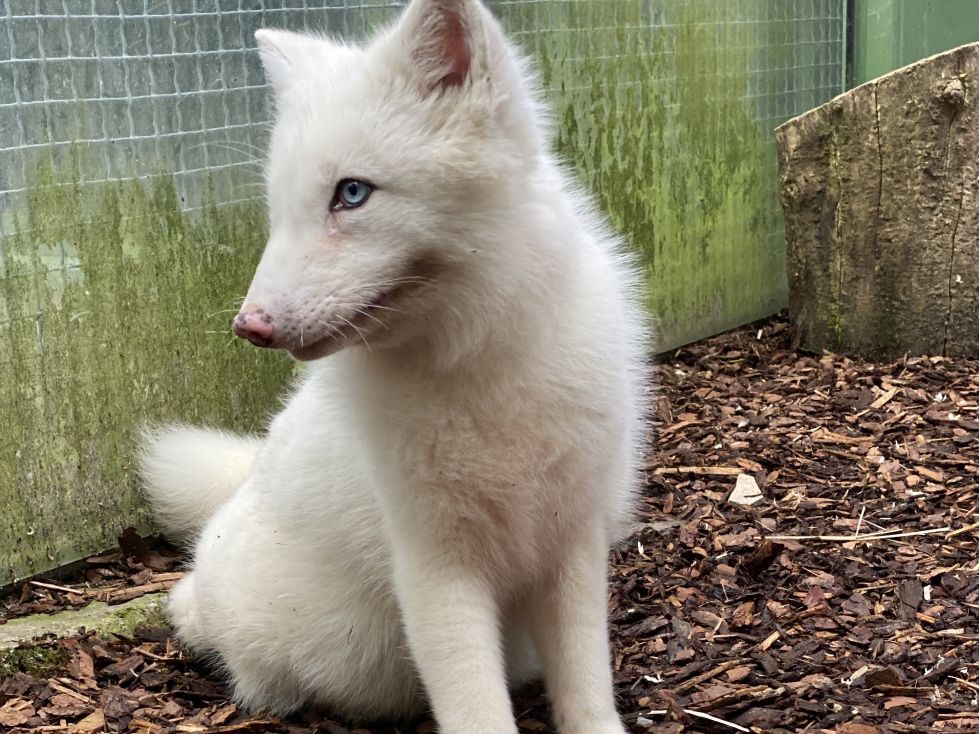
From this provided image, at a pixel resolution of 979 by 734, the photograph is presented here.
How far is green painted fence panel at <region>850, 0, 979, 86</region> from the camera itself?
7129 mm

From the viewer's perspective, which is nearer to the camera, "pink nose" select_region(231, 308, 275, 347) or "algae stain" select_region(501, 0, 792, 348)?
"pink nose" select_region(231, 308, 275, 347)

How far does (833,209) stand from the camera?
5738 millimetres

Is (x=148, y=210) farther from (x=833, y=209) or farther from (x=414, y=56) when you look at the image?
(x=833, y=209)

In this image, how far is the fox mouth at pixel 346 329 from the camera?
2.30 metres

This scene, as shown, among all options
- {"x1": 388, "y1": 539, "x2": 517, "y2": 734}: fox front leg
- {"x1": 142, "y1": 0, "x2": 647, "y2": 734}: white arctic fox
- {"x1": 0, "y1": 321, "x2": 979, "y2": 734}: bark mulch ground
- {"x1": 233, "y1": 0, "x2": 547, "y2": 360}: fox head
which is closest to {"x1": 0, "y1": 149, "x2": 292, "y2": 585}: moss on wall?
{"x1": 0, "y1": 321, "x2": 979, "y2": 734}: bark mulch ground

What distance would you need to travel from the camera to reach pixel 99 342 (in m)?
3.94

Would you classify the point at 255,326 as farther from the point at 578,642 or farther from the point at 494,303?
the point at 578,642

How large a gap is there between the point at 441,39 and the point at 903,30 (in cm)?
561

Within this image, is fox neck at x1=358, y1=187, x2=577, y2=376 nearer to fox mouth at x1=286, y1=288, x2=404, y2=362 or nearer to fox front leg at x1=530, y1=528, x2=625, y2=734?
fox mouth at x1=286, y1=288, x2=404, y2=362

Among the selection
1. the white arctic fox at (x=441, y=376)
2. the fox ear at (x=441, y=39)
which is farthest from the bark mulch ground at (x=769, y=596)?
the fox ear at (x=441, y=39)

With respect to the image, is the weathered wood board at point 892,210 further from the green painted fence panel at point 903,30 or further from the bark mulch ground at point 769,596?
the green painted fence panel at point 903,30

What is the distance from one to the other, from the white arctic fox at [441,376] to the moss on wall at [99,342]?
1088 mm

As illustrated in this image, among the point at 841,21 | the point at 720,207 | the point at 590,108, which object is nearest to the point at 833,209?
the point at 720,207

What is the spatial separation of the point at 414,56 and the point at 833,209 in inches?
149
